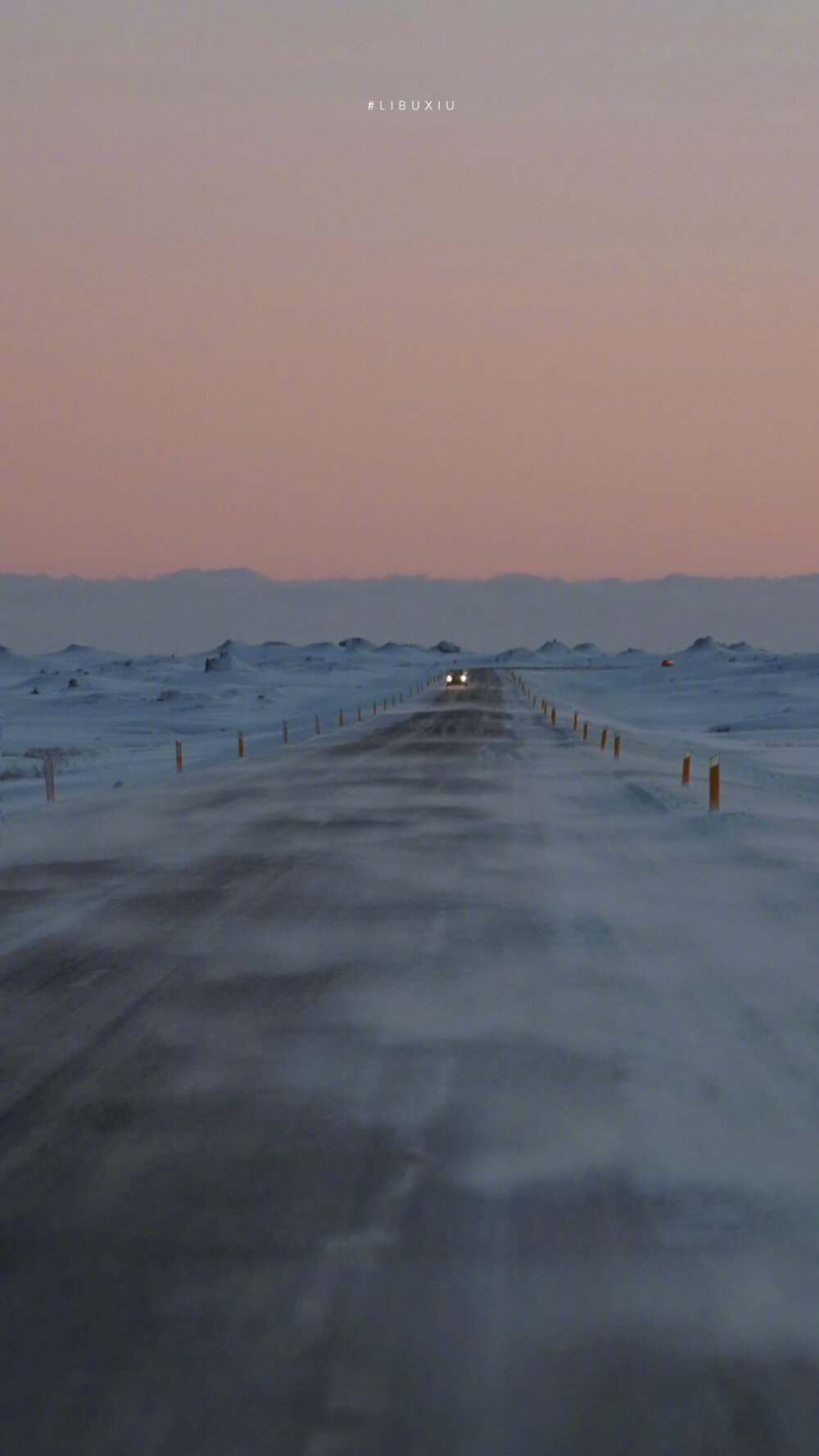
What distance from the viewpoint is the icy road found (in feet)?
14.0

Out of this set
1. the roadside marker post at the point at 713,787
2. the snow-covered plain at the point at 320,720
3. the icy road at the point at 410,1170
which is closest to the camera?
the icy road at the point at 410,1170

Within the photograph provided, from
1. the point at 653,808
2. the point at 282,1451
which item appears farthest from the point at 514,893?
the point at 282,1451

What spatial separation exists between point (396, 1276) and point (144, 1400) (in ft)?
3.82

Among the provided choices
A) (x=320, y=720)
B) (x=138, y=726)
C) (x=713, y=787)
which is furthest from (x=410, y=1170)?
(x=138, y=726)

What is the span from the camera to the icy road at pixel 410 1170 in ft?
14.0

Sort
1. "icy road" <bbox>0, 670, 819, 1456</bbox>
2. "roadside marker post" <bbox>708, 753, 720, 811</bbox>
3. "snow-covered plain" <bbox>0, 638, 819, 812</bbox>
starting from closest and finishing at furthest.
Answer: "icy road" <bbox>0, 670, 819, 1456</bbox> → "roadside marker post" <bbox>708, 753, 720, 811</bbox> → "snow-covered plain" <bbox>0, 638, 819, 812</bbox>

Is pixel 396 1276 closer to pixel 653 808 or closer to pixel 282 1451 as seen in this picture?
pixel 282 1451

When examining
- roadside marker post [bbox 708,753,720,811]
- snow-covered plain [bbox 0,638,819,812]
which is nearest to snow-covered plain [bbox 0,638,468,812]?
snow-covered plain [bbox 0,638,819,812]

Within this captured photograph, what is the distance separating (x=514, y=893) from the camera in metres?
13.8

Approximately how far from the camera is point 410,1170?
20.2ft

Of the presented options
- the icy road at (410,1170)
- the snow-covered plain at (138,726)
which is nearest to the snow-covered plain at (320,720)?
the snow-covered plain at (138,726)

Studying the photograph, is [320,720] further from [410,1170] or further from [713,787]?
[410,1170]

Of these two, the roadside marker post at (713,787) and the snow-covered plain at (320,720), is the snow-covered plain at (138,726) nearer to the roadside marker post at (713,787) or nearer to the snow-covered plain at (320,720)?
the snow-covered plain at (320,720)

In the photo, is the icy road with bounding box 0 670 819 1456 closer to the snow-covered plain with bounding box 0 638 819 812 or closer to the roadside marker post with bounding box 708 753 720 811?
the roadside marker post with bounding box 708 753 720 811
